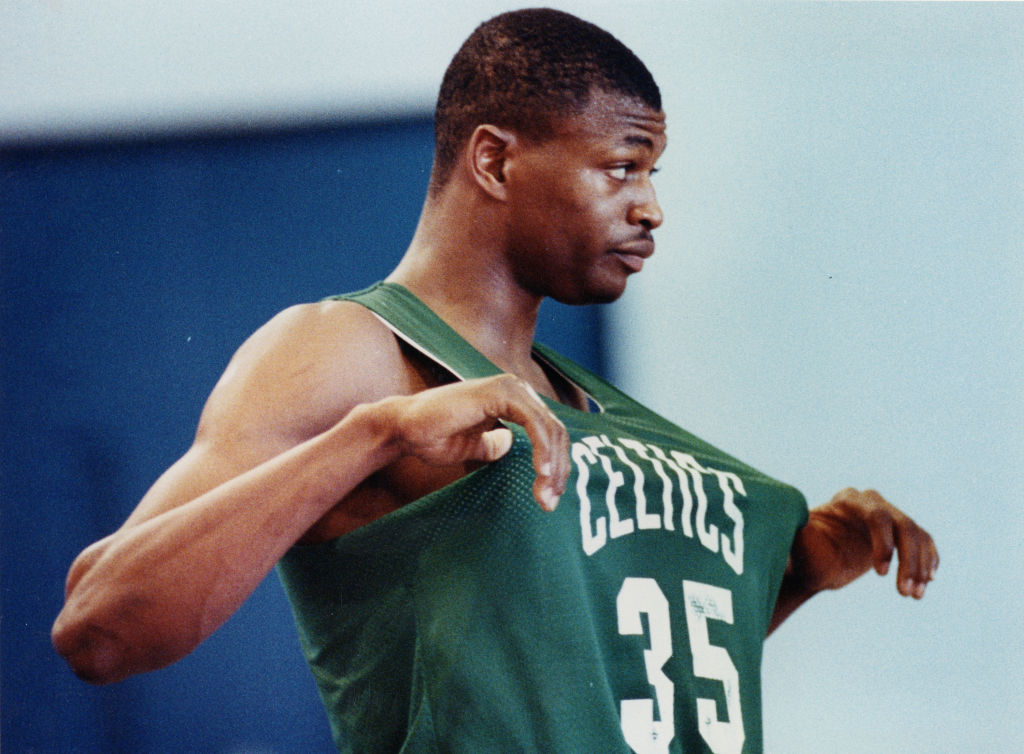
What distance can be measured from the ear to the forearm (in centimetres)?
31

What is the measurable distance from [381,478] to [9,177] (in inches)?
20.0

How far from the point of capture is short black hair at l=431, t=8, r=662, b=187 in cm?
98

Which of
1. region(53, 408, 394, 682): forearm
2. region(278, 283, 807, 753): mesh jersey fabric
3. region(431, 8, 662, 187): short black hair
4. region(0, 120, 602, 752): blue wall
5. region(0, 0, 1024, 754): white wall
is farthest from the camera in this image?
region(0, 0, 1024, 754): white wall

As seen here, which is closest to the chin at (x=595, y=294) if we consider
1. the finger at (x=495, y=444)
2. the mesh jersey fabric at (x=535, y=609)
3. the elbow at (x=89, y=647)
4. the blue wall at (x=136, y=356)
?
the mesh jersey fabric at (x=535, y=609)

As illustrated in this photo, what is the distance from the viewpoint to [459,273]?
1.00m

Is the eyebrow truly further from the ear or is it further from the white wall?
the white wall

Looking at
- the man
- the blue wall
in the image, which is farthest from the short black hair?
the blue wall

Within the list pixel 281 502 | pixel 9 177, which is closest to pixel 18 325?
pixel 9 177

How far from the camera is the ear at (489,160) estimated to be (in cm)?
Result: 99

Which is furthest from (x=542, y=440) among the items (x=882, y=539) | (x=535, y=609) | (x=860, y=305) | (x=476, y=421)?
(x=860, y=305)

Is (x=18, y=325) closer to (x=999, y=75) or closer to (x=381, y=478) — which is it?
(x=381, y=478)

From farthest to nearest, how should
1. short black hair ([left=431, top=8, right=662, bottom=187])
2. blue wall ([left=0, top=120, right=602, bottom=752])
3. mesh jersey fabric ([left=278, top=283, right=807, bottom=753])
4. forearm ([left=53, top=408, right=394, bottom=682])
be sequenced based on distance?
blue wall ([left=0, top=120, right=602, bottom=752]) → short black hair ([left=431, top=8, right=662, bottom=187]) → mesh jersey fabric ([left=278, top=283, right=807, bottom=753]) → forearm ([left=53, top=408, right=394, bottom=682])

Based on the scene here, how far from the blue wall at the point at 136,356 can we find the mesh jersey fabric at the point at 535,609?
290mm

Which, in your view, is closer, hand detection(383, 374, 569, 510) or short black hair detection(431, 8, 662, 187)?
hand detection(383, 374, 569, 510)
